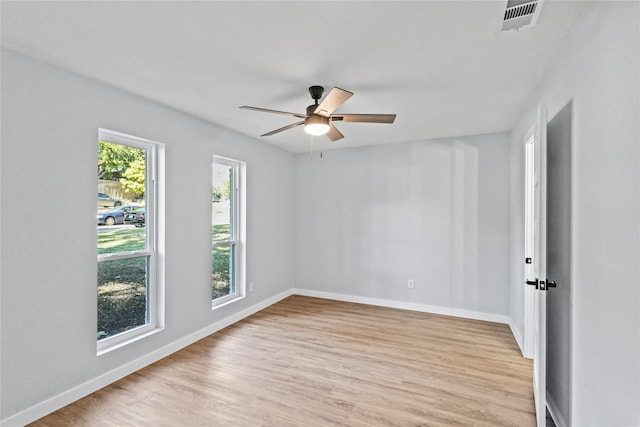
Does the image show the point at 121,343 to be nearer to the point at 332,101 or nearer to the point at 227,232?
the point at 227,232

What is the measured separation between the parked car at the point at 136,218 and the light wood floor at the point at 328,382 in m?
1.36

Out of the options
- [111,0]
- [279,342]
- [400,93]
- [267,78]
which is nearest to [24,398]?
[279,342]

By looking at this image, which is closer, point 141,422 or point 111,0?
point 111,0

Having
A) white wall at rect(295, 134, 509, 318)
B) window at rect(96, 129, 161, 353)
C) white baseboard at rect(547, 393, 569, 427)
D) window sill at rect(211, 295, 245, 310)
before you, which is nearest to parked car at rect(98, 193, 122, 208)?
window at rect(96, 129, 161, 353)

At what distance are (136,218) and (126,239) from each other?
0.22 metres

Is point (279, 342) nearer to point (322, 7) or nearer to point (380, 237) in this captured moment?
point (380, 237)

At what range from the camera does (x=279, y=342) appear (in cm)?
347

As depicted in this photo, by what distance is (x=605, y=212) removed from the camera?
4.53 feet

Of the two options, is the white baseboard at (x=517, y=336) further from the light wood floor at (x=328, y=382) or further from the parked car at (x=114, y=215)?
the parked car at (x=114, y=215)

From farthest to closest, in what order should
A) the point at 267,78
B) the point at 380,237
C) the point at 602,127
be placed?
the point at 380,237 < the point at 267,78 < the point at 602,127

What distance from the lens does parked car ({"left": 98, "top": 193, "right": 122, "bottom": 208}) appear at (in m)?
2.69

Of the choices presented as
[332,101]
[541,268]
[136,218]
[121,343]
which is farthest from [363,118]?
[121,343]

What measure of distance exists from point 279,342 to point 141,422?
5.04 feet

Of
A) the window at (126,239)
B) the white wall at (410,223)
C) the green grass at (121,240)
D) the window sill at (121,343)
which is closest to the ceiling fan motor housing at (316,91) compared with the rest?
the window at (126,239)
